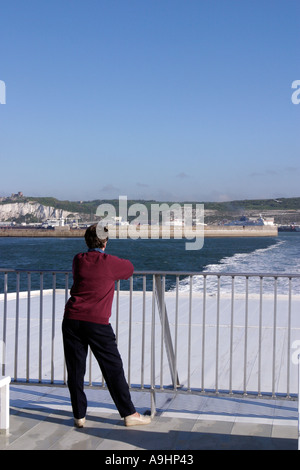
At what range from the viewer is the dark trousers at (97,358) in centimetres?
369

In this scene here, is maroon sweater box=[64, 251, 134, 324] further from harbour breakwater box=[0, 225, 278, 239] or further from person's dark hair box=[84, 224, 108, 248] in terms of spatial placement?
harbour breakwater box=[0, 225, 278, 239]

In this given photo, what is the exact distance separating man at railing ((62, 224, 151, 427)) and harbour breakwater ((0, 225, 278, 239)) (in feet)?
371

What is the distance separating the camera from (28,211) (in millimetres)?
163875

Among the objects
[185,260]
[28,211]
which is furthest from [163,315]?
[28,211]

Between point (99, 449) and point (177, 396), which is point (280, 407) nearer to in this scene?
point (177, 396)

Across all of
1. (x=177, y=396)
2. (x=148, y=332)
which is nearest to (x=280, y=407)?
(x=177, y=396)

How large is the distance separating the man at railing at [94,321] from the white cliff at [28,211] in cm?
14912

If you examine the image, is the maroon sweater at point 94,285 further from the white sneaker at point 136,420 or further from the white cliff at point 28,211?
the white cliff at point 28,211

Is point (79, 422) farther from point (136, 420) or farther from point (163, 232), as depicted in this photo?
point (163, 232)

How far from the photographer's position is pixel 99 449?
3.37m

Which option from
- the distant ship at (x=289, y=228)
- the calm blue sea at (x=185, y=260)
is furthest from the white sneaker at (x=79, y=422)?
the distant ship at (x=289, y=228)

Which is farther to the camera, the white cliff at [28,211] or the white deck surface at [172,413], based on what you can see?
the white cliff at [28,211]

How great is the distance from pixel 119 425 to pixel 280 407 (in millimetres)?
1335

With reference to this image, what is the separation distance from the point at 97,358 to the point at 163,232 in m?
124
